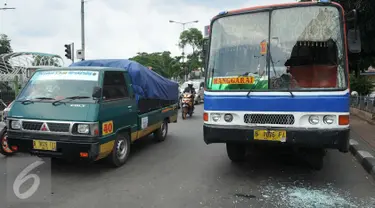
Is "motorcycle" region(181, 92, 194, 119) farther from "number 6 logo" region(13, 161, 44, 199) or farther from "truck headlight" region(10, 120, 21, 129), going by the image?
"truck headlight" region(10, 120, 21, 129)

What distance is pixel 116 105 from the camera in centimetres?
556

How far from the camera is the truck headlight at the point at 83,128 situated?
481 cm

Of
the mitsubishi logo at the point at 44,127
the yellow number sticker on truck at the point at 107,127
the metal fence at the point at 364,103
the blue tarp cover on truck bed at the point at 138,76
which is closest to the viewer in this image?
the mitsubishi logo at the point at 44,127

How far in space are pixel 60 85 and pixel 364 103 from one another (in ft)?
40.4

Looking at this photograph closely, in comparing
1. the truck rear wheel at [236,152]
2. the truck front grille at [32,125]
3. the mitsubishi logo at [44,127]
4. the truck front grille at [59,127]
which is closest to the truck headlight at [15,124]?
the truck front grille at [32,125]

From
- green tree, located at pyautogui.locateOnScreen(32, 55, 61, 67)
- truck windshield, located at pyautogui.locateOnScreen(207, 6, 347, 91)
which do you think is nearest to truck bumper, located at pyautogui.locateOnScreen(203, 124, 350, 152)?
truck windshield, located at pyautogui.locateOnScreen(207, 6, 347, 91)

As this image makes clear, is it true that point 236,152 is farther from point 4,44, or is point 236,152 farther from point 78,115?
point 4,44

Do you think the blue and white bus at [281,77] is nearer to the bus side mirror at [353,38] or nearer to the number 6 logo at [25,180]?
the bus side mirror at [353,38]

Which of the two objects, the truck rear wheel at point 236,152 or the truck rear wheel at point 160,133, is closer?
the truck rear wheel at point 236,152

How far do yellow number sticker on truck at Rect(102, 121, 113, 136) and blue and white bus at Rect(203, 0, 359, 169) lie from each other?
1.61 meters

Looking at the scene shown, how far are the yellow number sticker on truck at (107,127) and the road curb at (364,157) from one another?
4.44 m

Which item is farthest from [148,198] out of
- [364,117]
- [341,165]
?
[364,117]

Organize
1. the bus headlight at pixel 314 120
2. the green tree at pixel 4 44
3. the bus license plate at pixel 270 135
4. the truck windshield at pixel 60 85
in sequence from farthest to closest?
the green tree at pixel 4 44 < the truck windshield at pixel 60 85 < the bus license plate at pixel 270 135 < the bus headlight at pixel 314 120

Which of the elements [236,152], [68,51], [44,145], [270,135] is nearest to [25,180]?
[44,145]
